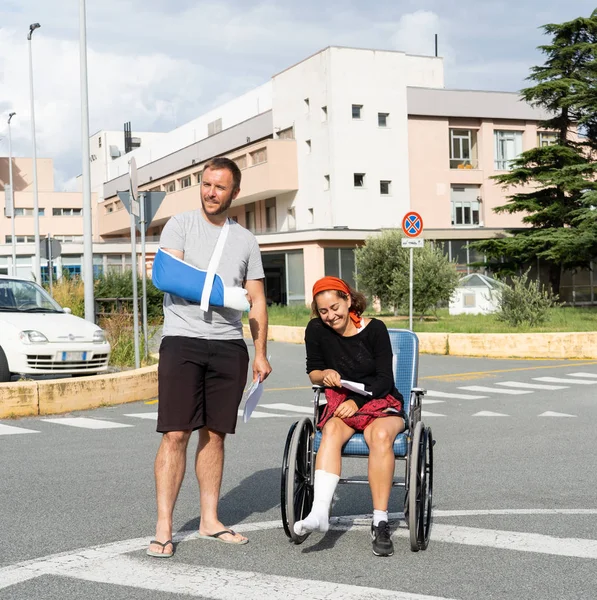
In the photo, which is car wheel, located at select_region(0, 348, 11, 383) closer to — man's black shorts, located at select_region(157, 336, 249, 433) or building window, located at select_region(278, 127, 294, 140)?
man's black shorts, located at select_region(157, 336, 249, 433)

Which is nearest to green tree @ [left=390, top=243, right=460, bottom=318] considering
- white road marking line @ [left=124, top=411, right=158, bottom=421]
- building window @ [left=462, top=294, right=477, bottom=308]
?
building window @ [left=462, top=294, right=477, bottom=308]

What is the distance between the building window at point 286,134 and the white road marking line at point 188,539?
49200 millimetres

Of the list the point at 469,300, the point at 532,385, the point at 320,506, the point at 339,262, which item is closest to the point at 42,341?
the point at 532,385

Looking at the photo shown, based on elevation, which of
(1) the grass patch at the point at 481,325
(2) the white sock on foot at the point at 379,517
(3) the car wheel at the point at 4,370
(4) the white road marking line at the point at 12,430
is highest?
(3) the car wheel at the point at 4,370

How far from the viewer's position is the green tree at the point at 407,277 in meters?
30.9

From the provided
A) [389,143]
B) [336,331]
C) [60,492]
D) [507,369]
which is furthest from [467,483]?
[389,143]

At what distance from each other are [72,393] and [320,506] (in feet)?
25.3

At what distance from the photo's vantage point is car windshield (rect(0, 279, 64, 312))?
14.2 m

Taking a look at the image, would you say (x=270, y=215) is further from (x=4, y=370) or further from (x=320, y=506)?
(x=320, y=506)

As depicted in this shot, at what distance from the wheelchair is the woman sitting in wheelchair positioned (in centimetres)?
7

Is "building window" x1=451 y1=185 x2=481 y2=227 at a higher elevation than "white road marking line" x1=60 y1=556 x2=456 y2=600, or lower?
higher

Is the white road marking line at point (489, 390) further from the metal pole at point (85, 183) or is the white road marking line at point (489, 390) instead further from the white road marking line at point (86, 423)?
the metal pole at point (85, 183)

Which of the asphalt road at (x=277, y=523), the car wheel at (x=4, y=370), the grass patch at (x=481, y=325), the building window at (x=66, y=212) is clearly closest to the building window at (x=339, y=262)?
the grass patch at (x=481, y=325)

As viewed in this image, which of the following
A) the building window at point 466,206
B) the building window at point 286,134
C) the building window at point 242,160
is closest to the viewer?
the building window at point 466,206
